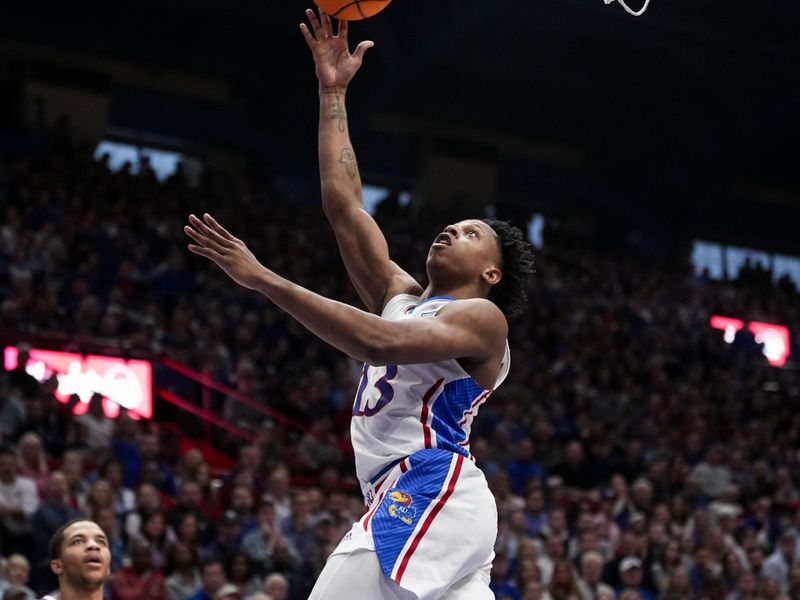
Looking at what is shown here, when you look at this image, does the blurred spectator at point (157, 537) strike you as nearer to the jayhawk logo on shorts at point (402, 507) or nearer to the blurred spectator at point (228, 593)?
the blurred spectator at point (228, 593)

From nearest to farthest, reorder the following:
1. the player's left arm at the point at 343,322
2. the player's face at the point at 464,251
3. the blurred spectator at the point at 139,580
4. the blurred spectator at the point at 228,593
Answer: the player's left arm at the point at 343,322 → the player's face at the point at 464,251 → the blurred spectator at the point at 228,593 → the blurred spectator at the point at 139,580

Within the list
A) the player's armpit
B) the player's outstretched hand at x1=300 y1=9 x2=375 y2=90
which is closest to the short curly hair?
the player's armpit

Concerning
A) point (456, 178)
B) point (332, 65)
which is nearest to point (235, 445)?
point (332, 65)

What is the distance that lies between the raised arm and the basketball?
0.04 metres

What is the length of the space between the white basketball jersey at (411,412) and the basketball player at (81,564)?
1668 mm

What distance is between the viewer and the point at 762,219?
25.5m

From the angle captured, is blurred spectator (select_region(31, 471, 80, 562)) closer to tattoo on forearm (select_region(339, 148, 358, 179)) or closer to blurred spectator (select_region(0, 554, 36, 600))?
blurred spectator (select_region(0, 554, 36, 600))

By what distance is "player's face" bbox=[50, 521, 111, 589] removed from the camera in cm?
505

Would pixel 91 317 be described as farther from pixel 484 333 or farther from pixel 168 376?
pixel 484 333

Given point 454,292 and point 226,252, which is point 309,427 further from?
point 226,252

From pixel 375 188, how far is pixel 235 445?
12258 millimetres

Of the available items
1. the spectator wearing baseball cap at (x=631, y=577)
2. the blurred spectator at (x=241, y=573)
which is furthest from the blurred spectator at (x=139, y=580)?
the spectator wearing baseball cap at (x=631, y=577)

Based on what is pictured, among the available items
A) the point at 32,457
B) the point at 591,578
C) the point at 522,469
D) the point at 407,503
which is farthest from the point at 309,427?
the point at 407,503

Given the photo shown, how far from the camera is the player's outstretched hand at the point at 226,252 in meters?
3.53
